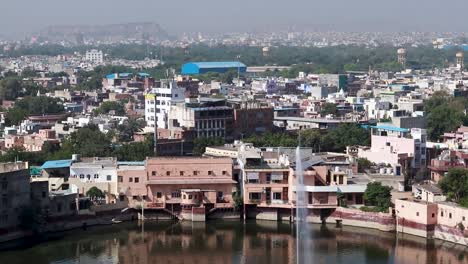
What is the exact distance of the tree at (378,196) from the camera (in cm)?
1819

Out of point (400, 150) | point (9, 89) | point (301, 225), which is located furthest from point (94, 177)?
point (9, 89)

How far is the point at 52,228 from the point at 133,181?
6.51 feet

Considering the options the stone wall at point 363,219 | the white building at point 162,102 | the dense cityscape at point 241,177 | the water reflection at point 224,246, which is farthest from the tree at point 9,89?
the stone wall at point 363,219

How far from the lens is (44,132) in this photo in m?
26.6

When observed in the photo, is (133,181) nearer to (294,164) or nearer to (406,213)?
(294,164)

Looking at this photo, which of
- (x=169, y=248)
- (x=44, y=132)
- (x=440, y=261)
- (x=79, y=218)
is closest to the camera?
(x=440, y=261)

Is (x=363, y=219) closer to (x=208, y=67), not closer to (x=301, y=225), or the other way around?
(x=301, y=225)

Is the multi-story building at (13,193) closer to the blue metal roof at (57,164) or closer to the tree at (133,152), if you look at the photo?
the blue metal roof at (57,164)

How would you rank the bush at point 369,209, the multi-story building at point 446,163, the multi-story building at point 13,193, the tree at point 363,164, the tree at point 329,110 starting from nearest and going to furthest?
1. the multi-story building at point 13,193
2. the bush at point 369,209
3. the multi-story building at point 446,163
4. the tree at point 363,164
5. the tree at point 329,110

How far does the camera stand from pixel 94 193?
18.7 m

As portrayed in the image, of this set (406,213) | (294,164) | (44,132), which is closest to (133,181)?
(294,164)

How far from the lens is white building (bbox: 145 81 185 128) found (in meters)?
28.8

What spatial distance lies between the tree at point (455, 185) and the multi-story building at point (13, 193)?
298 inches

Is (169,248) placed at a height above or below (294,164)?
below
